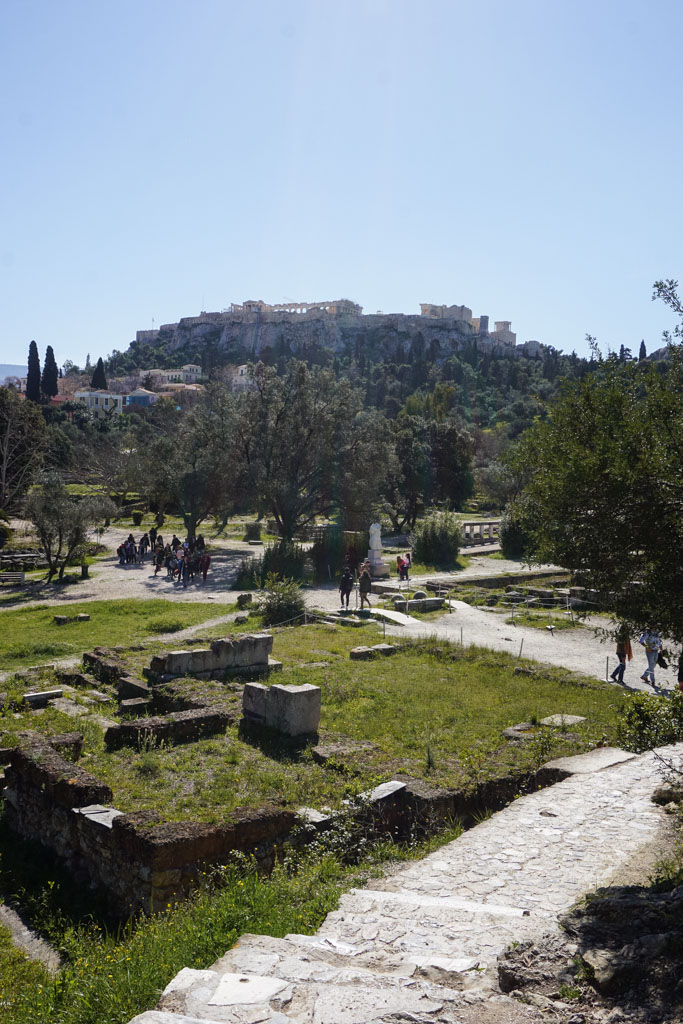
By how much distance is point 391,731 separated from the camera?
1060 centimetres

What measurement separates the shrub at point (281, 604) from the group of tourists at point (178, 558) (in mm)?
8305

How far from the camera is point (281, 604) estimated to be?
68.0 feet

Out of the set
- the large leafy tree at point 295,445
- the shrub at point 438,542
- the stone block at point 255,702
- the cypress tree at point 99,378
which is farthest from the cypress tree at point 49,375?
the stone block at point 255,702

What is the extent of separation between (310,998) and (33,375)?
3717 inches

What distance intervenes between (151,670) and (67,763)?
17.4 feet

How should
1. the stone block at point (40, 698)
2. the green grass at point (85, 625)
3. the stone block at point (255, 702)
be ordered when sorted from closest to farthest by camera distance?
1. the stone block at point (255, 702)
2. the stone block at point (40, 698)
3. the green grass at point (85, 625)

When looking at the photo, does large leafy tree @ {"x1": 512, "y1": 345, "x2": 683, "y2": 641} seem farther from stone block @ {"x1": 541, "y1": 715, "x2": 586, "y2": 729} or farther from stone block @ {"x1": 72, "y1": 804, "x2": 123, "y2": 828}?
stone block @ {"x1": 72, "y1": 804, "x2": 123, "y2": 828}

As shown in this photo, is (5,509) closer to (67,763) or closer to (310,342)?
(67,763)

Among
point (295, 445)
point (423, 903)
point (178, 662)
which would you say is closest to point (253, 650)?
point (178, 662)

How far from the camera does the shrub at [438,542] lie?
111ft

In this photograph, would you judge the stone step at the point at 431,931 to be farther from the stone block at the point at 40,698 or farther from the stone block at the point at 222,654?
the stone block at the point at 222,654

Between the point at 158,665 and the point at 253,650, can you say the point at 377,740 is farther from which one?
the point at 158,665

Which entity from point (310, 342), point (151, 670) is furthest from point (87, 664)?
point (310, 342)

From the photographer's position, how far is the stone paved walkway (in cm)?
387
